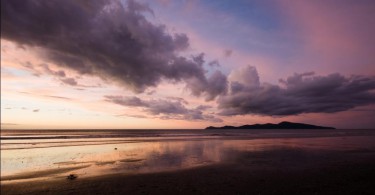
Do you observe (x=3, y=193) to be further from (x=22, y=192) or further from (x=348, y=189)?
(x=348, y=189)

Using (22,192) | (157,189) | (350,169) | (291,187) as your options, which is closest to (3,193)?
(22,192)

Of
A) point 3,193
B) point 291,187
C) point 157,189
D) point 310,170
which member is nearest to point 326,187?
point 291,187

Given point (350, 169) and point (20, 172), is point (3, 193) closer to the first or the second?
point (20, 172)

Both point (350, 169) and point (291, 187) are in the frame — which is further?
point (350, 169)

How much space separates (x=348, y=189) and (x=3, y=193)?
70.2 feet

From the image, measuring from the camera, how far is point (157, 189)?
16.1m

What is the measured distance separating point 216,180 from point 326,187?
278 inches

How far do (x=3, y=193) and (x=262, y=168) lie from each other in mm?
19607

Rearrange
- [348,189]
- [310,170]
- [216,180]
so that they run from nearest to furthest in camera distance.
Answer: [348,189], [216,180], [310,170]

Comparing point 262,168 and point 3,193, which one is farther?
point 262,168

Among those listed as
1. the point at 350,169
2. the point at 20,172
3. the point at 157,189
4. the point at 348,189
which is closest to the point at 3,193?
the point at 20,172

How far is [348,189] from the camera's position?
1554 cm

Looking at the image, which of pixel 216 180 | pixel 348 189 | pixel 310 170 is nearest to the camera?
pixel 348 189

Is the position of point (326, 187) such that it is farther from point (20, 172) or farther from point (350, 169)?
point (20, 172)
